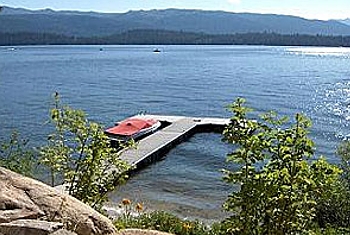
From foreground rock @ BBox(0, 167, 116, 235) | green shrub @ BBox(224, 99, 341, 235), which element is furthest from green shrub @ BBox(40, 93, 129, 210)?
green shrub @ BBox(224, 99, 341, 235)

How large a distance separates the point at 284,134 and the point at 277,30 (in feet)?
610

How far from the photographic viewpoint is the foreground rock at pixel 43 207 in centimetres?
382

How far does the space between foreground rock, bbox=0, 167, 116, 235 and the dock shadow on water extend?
7.77 m

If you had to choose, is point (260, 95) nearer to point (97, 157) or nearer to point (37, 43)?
point (97, 157)

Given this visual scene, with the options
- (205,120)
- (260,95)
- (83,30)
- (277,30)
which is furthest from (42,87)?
(277,30)

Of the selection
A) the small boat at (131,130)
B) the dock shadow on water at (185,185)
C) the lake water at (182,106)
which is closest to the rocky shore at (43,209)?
the dock shadow on water at (185,185)

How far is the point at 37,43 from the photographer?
14200 cm

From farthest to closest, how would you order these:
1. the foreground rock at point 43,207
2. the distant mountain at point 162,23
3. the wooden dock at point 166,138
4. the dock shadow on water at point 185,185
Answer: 1. the distant mountain at point 162,23
2. the wooden dock at point 166,138
3. the dock shadow on water at point 185,185
4. the foreground rock at point 43,207

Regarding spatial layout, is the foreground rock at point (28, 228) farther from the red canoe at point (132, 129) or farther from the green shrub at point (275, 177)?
the red canoe at point (132, 129)

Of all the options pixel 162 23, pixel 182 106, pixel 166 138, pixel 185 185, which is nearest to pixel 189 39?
pixel 162 23

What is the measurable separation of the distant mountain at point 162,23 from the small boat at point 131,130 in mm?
115152

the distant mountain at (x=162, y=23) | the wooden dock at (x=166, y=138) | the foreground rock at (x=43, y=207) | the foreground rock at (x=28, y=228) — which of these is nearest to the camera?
the foreground rock at (x=28, y=228)

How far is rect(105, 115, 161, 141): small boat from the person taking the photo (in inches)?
867

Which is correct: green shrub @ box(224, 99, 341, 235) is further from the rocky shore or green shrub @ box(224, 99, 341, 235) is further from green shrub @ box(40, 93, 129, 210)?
green shrub @ box(40, 93, 129, 210)
